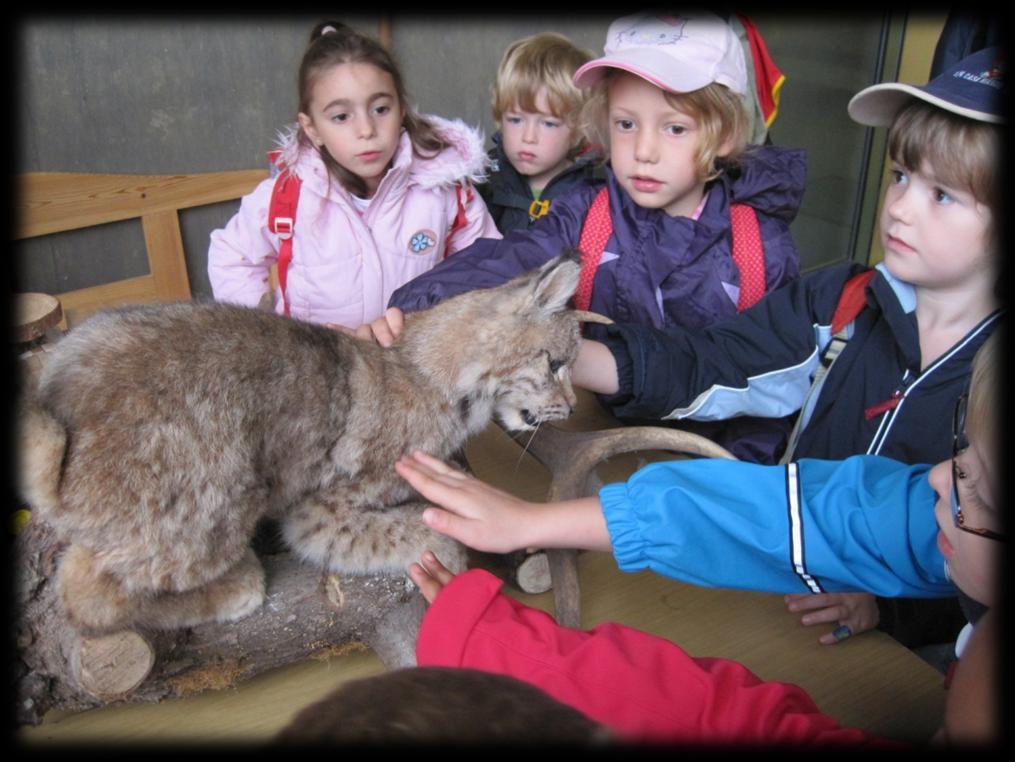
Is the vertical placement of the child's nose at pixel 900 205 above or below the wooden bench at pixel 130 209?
above

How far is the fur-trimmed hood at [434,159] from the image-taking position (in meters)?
2.46

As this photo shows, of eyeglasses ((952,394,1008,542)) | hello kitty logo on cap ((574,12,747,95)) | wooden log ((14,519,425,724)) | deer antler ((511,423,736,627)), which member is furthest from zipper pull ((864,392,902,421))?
A: wooden log ((14,519,425,724))

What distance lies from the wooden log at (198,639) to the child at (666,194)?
2.66ft

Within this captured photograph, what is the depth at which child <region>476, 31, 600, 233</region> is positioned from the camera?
2828mm

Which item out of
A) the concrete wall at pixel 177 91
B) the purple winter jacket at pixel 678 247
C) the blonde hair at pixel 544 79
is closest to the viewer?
the purple winter jacket at pixel 678 247

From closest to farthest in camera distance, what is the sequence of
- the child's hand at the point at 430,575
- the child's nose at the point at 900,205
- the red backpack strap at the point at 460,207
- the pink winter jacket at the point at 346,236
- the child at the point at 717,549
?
1. the child at the point at 717,549
2. the child's hand at the point at 430,575
3. the child's nose at the point at 900,205
4. the pink winter jacket at the point at 346,236
5. the red backpack strap at the point at 460,207

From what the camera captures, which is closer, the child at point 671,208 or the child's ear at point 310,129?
the child at point 671,208

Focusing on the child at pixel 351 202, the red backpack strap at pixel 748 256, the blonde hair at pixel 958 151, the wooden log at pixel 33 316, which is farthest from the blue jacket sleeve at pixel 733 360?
the wooden log at pixel 33 316

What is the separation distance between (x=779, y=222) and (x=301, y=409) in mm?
1516

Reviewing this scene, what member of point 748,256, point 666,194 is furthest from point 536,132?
point 748,256

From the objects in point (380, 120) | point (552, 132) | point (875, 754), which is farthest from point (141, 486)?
point (552, 132)

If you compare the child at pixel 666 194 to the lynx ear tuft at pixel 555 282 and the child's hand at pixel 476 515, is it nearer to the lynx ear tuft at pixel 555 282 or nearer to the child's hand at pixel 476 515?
the lynx ear tuft at pixel 555 282

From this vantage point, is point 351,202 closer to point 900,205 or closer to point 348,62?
point 348,62

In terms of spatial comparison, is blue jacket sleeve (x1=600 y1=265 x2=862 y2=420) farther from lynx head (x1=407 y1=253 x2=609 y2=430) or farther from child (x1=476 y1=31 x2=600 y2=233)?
child (x1=476 y1=31 x2=600 y2=233)
